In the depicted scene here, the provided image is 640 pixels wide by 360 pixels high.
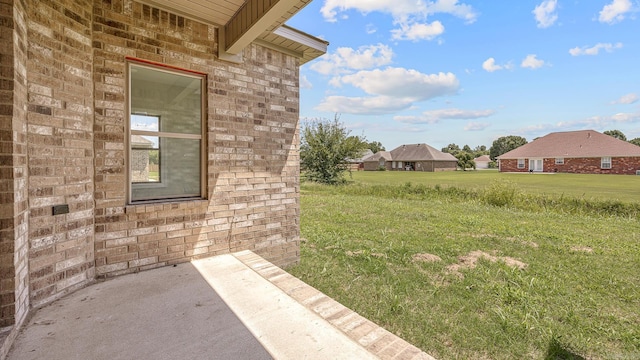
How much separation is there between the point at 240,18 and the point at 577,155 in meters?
41.2

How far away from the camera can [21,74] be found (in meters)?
1.94

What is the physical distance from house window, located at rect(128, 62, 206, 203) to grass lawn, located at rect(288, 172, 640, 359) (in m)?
2.04

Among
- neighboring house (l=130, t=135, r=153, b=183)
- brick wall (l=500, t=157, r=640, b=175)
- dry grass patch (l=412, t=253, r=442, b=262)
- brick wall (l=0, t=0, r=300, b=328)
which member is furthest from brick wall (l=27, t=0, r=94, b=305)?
brick wall (l=500, t=157, r=640, b=175)

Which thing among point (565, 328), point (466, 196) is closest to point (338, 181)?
point (466, 196)

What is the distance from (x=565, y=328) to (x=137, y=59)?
5.01 m

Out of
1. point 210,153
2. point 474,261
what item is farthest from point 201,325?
point 474,261

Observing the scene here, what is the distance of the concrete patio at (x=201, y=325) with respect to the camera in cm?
167

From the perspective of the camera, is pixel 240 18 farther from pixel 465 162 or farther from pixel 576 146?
pixel 465 162

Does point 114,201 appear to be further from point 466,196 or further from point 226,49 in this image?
point 466,196

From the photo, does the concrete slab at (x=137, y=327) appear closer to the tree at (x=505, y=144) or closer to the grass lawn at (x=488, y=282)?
the grass lawn at (x=488, y=282)

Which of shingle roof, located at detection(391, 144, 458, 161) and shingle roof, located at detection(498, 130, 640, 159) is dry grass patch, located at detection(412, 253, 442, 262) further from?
shingle roof, located at detection(391, 144, 458, 161)

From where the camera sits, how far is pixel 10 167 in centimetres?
179

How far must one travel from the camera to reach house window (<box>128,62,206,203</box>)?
10.2 ft

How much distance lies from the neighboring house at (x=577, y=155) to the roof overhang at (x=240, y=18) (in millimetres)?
40043
